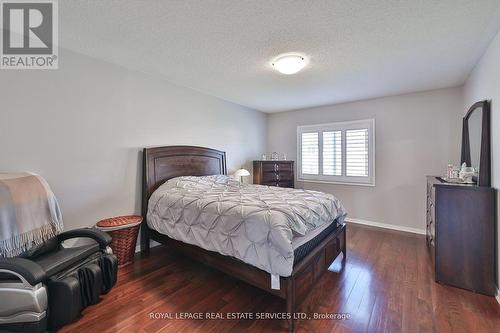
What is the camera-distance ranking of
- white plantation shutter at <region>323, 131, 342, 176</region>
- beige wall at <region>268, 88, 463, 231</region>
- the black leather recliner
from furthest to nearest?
white plantation shutter at <region>323, 131, 342, 176</region> < beige wall at <region>268, 88, 463, 231</region> < the black leather recliner

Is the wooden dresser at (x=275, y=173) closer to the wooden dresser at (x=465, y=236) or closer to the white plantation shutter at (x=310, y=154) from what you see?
the white plantation shutter at (x=310, y=154)

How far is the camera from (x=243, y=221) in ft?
6.26

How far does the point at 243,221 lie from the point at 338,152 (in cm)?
338

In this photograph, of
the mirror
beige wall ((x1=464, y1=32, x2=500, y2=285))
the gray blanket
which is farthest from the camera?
the mirror

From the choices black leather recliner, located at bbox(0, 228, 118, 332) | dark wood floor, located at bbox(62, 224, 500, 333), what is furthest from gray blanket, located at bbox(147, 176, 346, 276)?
black leather recliner, located at bbox(0, 228, 118, 332)

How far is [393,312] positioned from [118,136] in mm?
3480

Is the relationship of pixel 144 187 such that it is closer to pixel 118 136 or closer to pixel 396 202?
pixel 118 136

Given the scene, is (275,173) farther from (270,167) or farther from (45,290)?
(45,290)

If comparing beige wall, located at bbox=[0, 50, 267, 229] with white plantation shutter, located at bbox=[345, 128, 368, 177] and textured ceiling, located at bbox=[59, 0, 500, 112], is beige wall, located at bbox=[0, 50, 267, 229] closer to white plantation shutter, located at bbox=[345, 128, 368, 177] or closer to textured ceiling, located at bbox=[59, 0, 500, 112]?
textured ceiling, located at bbox=[59, 0, 500, 112]

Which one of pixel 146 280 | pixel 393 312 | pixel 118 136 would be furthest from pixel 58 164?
pixel 393 312

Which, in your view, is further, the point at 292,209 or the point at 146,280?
the point at 146,280

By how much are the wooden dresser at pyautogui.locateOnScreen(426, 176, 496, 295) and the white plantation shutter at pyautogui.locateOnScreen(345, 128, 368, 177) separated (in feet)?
6.51

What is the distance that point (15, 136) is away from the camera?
214cm

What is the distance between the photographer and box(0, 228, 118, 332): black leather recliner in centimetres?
144
